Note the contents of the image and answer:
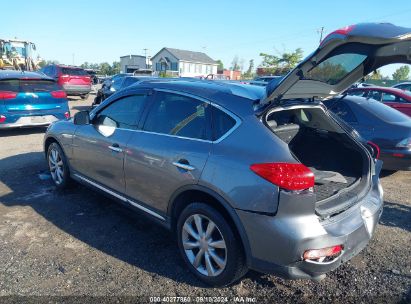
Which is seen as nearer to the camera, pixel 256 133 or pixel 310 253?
pixel 310 253

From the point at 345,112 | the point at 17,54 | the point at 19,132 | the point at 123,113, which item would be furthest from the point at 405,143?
the point at 17,54

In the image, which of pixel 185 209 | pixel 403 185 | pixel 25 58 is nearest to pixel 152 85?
A: pixel 185 209

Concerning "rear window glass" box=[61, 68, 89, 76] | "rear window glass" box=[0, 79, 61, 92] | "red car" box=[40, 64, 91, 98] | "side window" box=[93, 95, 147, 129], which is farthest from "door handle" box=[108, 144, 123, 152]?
"rear window glass" box=[61, 68, 89, 76]

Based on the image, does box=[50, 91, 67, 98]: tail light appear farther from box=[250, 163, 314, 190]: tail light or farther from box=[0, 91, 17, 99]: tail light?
box=[250, 163, 314, 190]: tail light

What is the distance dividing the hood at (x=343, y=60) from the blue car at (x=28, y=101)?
748 centimetres

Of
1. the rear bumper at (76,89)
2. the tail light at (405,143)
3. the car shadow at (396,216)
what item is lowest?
the rear bumper at (76,89)

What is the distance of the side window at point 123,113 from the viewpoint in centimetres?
380

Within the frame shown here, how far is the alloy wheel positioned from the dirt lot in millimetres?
175

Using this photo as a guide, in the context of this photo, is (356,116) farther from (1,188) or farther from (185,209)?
(1,188)

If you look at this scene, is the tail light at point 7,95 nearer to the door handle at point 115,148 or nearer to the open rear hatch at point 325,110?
the door handle at point 115,148

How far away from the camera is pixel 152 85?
12.4 feet

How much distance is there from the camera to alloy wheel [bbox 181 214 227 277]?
9.54 ft

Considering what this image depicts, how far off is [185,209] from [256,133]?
94 centimetres

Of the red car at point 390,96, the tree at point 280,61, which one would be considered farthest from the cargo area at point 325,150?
the tree at point 280,61
